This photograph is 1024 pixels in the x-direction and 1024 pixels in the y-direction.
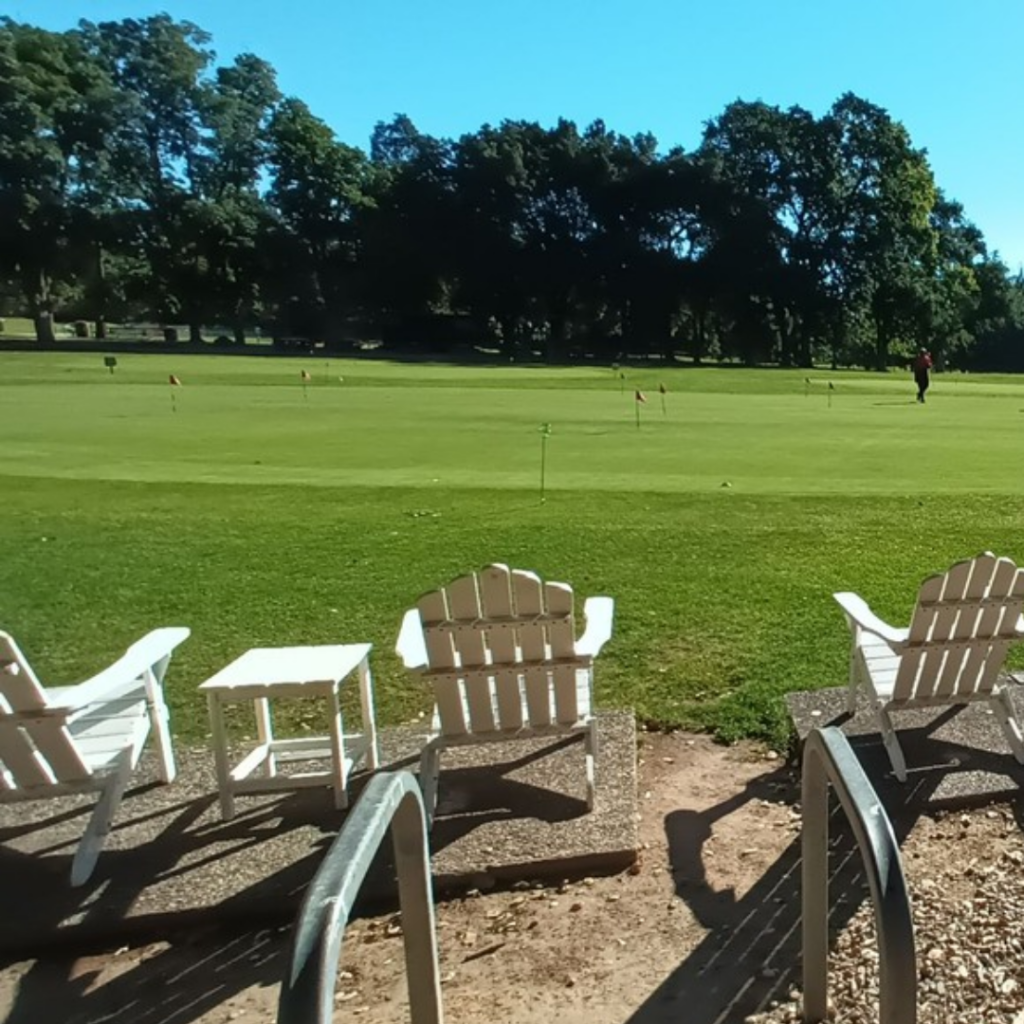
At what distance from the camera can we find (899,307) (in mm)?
71250

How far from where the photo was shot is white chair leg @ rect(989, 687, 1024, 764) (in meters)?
4.59

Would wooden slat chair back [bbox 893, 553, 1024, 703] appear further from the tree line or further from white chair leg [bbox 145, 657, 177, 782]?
the tree line

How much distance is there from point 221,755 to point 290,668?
0.48 metres

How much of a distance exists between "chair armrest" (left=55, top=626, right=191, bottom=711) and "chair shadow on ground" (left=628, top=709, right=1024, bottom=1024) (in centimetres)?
235

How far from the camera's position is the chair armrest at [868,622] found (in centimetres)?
446

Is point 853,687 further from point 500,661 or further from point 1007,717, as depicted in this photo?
point 500,661

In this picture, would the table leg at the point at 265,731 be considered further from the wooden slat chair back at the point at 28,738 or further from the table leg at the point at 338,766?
→ the wooden slat chair back at the point at 28,738

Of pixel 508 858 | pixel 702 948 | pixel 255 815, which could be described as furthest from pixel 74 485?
pixel 702 948

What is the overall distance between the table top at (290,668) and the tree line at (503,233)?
6356cm

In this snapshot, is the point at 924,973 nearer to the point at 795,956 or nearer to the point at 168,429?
the point at 795,956

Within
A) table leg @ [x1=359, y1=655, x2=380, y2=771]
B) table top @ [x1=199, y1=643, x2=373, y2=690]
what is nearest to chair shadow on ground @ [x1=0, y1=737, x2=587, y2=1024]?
table leg @ [x1=359, y1=655, x2=380, y2=771]

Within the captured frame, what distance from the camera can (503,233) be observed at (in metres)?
74.6

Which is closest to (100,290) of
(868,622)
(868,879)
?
(868,622)

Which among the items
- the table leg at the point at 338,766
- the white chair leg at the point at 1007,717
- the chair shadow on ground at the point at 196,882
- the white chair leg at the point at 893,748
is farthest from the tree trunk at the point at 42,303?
the white chair leg at the point at 1007,717
